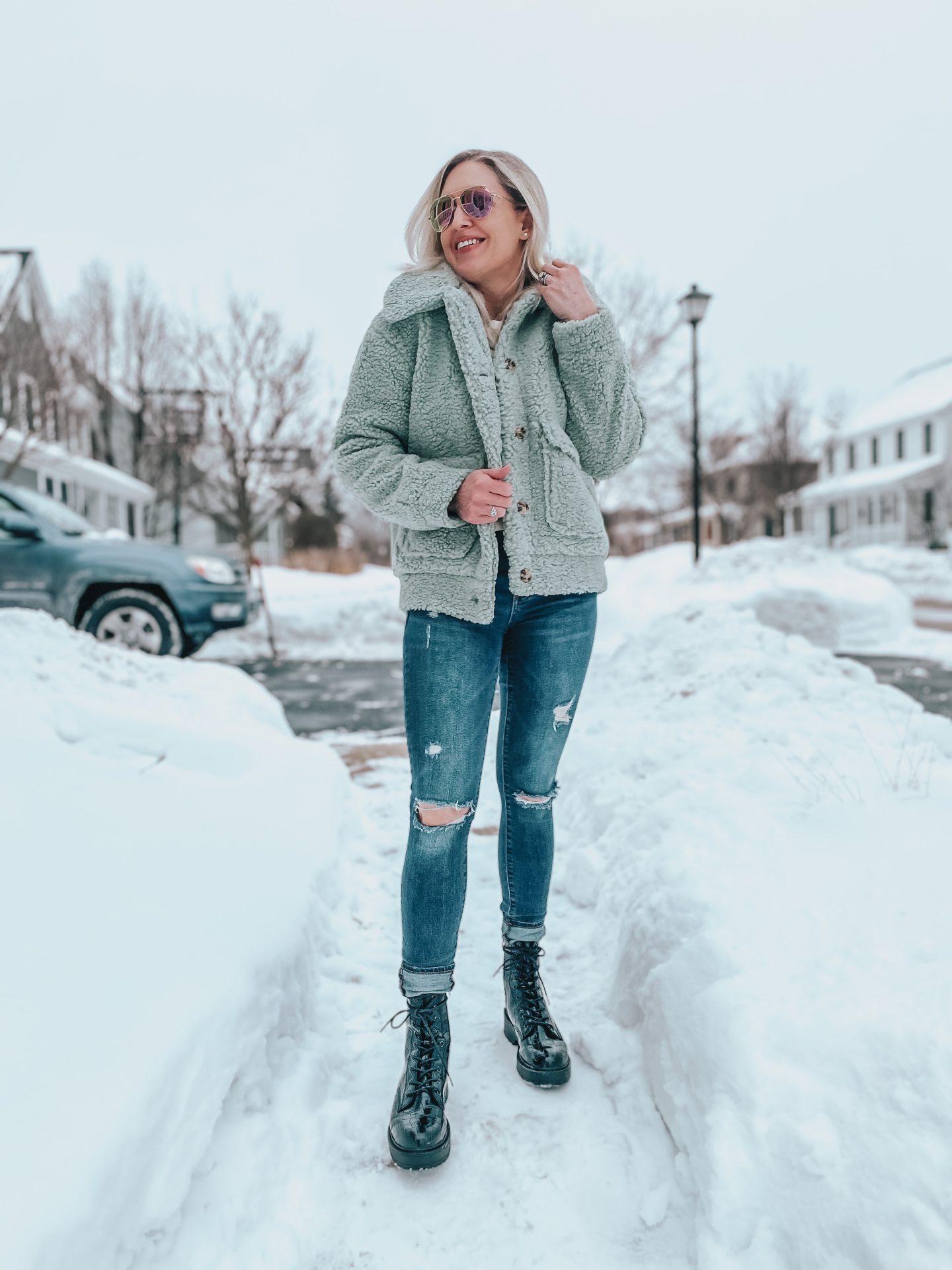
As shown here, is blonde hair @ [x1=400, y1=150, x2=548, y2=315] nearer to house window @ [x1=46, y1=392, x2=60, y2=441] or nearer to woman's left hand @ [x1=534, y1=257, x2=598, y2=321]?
woman's left hand @ [x1=534, y1=257, x2=598, y2=321]

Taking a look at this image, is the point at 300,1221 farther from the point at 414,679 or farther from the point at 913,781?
the point at 913,781

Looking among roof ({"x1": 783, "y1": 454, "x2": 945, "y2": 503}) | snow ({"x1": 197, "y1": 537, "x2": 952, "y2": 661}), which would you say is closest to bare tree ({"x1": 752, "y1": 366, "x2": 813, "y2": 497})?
roof ({"x1": 783, "y1": 454, "x2": 945, "y2": 503})

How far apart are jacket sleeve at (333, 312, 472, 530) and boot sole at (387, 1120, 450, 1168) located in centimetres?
122

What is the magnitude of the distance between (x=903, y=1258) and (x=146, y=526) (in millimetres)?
28645

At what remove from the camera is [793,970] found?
156cm

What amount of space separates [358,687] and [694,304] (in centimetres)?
980

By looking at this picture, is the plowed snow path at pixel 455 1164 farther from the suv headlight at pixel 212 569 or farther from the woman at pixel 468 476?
the suv headlight at pixel 212 569

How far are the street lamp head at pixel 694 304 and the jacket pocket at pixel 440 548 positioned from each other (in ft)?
43.7

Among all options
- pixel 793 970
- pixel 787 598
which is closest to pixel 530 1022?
pixel 793 970

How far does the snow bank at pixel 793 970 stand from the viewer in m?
1.20

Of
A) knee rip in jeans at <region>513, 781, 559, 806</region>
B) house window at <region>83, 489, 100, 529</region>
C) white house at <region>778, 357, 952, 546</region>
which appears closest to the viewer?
knee rip in jeans at <region>513, 781, 559, 806</region>

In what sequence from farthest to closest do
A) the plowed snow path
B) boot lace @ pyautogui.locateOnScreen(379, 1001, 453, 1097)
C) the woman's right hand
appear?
boot lace @ pyautogui.locateOnScreen(379, 1001, 453, 1097), the woman's right hand, the plowed snow path

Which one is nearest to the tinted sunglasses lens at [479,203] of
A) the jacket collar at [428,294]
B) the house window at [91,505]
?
the jacket collar at [428,294]

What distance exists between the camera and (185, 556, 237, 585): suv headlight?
25.1ft
